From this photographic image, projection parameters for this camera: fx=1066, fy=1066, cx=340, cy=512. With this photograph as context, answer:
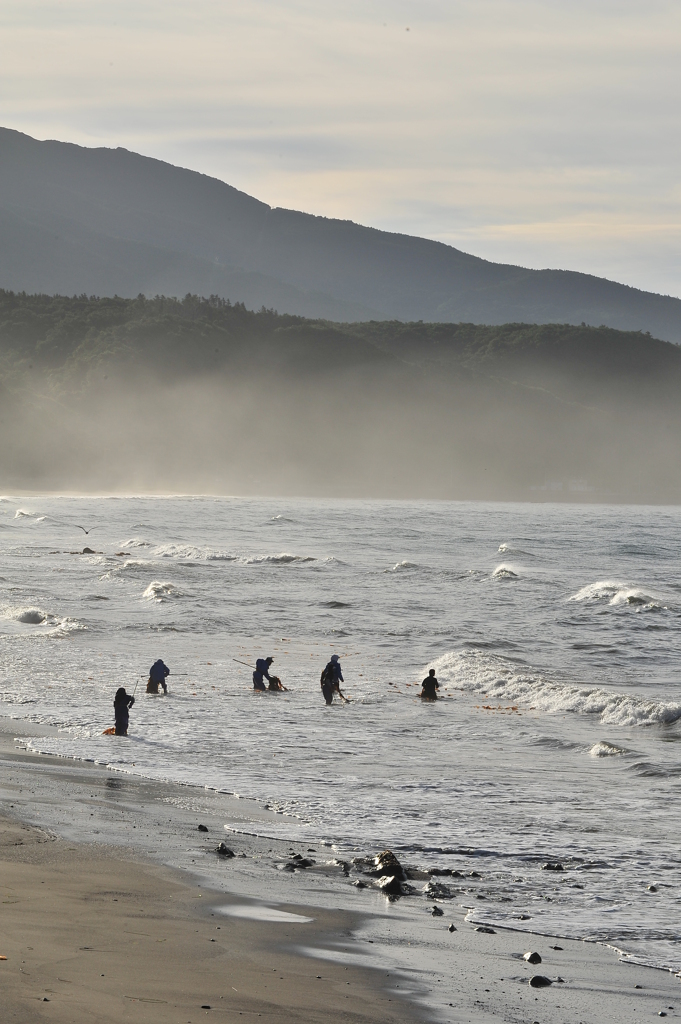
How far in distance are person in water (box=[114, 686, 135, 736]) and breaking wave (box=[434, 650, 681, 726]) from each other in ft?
28.2

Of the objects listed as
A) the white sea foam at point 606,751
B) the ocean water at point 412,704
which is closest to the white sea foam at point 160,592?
the ocean water at point 412,704

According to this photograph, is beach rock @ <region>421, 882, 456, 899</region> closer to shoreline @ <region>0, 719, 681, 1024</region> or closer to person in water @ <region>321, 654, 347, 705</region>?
shoreline @ <region>0, 719, 681, 1024</region>

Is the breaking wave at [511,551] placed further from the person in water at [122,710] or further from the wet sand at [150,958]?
the wet sand at [150,958]

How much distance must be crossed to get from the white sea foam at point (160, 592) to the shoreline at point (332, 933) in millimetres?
25224

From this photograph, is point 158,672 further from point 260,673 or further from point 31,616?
point 31,616

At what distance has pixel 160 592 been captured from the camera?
38.3 m

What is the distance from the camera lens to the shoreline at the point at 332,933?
7.09 metres

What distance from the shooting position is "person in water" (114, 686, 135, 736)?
1648 centimetres

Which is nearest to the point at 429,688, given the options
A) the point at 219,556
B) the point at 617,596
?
the point at 617,596

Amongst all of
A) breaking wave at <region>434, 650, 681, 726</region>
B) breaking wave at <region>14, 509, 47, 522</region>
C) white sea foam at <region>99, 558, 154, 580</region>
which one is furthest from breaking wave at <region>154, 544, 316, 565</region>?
breaking wave at <region>434, 650, 681, 726</region>

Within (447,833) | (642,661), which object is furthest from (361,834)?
(642,661)

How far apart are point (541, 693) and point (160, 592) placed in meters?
19.2

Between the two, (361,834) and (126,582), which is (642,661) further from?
(126,582)

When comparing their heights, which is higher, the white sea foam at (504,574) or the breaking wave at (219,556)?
the breaking wave at (219,556)
